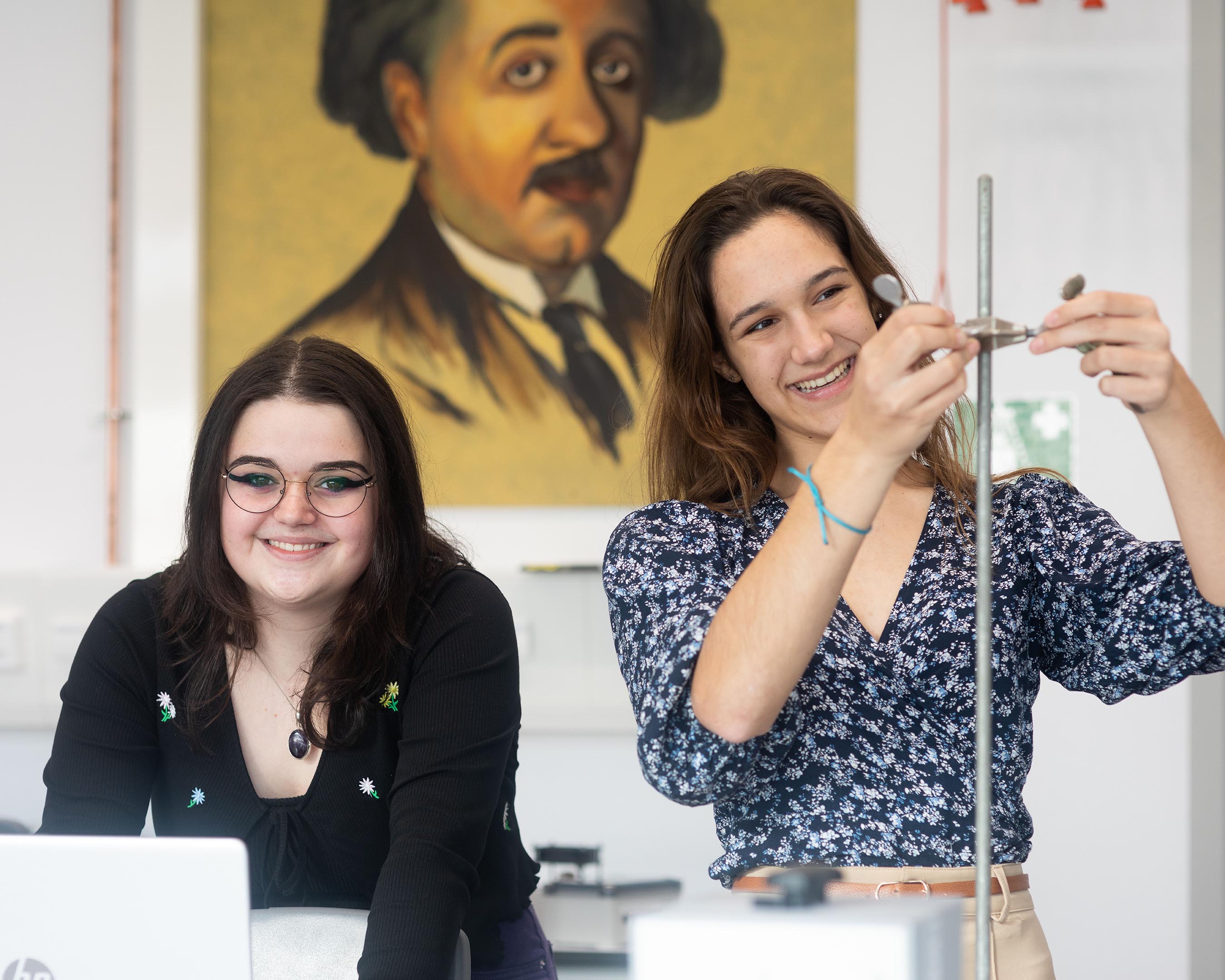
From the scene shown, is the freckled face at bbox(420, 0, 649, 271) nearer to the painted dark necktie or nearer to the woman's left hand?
the painted dark necktie

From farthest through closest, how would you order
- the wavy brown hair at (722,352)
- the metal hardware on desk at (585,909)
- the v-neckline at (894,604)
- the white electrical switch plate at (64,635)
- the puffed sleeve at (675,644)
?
the white electrical switch plate at (64,635), the metal hardware on desk at (585,909), the wavy brown hair at (722,352), the v-neckline at (894,604), the puffed sleeve at (675,644)

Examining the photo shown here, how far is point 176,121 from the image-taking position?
262 centimetres

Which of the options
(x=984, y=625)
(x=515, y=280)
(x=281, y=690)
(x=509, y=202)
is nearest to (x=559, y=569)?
(x=515, y=280)

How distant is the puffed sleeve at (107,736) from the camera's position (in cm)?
141

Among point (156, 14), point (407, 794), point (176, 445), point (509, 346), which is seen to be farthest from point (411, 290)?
point (407, 794)

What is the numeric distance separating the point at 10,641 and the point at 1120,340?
224 cm

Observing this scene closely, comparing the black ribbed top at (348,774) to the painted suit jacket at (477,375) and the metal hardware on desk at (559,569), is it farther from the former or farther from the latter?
the painted suit jacket at (477,375)

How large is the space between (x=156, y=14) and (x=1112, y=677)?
229 cm

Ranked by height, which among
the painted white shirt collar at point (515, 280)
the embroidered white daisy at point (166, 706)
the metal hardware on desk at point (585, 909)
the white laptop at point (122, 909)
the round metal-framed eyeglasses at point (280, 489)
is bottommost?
the metal hardware on desk at point (585, 909)

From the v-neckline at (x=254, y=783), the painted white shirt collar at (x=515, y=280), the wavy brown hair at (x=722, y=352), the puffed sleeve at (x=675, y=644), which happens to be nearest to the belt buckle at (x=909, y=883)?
the puffed sleeve at (x=675, y=644)

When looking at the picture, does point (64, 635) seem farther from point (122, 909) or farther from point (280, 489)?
point (122, 909)

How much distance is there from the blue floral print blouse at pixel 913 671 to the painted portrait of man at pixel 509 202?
53.4 inches

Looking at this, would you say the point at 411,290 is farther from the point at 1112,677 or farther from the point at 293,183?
the point at 1112,677

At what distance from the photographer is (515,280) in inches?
101
